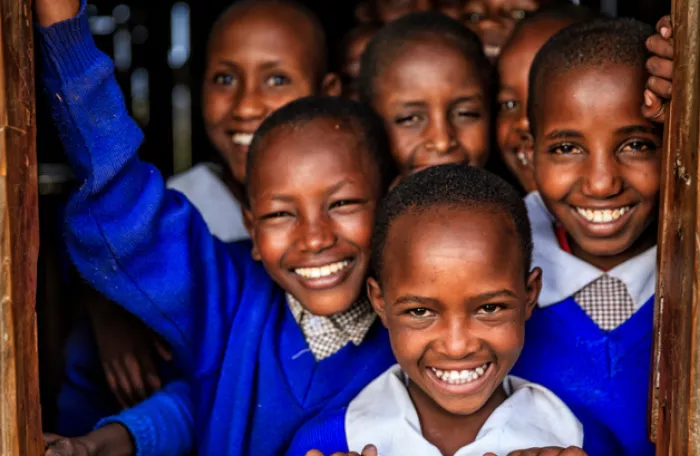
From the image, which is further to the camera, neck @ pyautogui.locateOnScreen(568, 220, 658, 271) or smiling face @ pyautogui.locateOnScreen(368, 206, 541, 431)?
neck @ pyautogui.locateOnScreen(568, 220, 658, 271)

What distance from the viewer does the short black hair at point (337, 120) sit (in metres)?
2.13

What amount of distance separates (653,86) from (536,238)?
603mm

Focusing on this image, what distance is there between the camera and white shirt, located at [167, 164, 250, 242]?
278 centimetres

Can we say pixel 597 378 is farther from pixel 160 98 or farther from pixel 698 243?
pixel 160 98

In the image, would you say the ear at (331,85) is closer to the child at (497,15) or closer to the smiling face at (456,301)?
the child at (497,15)

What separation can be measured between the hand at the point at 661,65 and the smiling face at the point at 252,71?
1.19 meters

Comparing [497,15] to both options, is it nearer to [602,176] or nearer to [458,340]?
Answer: [602,176]

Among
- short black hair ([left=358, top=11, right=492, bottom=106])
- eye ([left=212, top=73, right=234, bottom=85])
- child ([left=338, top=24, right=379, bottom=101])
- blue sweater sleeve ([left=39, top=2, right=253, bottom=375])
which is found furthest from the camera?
child ([left=338, top=24, right=379, bottom=101])

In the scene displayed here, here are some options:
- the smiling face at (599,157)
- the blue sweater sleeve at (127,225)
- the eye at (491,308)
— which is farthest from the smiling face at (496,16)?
the eye at (491,308)

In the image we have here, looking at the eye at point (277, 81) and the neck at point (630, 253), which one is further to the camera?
the eye at point (277, 81)

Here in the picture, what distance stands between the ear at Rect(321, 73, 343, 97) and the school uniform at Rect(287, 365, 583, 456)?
113cm

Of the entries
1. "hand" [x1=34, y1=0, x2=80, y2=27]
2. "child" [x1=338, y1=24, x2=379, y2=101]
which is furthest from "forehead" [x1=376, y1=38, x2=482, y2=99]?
"hand" [x1=34, y1=0, x2=80, y2=27]

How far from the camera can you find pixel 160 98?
18.7 ft

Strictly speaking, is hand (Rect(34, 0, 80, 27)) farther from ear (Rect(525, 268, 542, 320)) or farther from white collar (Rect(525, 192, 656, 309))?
white collar (Rect(525, 192, 656, 309))
